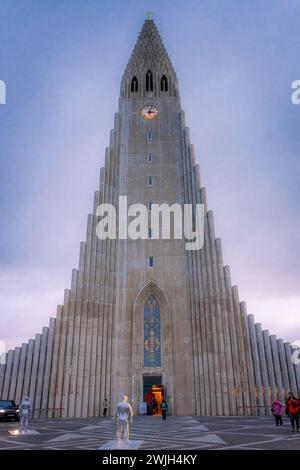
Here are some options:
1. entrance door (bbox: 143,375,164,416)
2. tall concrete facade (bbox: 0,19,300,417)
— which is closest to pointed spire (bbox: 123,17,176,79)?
tall concrete facade (bbox: 0,19,300,417)

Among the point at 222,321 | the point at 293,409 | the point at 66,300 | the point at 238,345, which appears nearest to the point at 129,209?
the point at 66,300

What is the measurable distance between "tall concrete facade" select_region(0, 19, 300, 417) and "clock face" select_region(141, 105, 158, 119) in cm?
904

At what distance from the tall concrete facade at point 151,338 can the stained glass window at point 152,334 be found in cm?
9

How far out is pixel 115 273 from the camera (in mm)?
33812

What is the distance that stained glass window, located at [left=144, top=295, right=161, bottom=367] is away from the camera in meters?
31.5

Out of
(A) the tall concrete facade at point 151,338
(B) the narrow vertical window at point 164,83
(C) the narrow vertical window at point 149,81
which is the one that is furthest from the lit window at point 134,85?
(A) the tall concrete facade at point 151,338

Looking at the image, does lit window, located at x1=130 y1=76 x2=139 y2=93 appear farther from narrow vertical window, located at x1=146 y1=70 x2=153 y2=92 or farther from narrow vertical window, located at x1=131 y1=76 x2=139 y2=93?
narrow vertical window, located at x1=146 y1=70 x2=153 y2=92

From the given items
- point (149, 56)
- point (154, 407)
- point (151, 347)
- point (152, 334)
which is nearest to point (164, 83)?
point (149, 56)

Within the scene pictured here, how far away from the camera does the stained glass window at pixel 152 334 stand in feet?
103

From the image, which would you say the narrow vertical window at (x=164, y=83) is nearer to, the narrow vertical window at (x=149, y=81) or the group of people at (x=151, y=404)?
the narrow vertical window at (x=149, y=81)

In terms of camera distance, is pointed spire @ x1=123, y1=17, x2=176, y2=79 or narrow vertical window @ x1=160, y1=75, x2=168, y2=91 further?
pointed spire @ x1=123, y1=17, x2=176, y2=79
